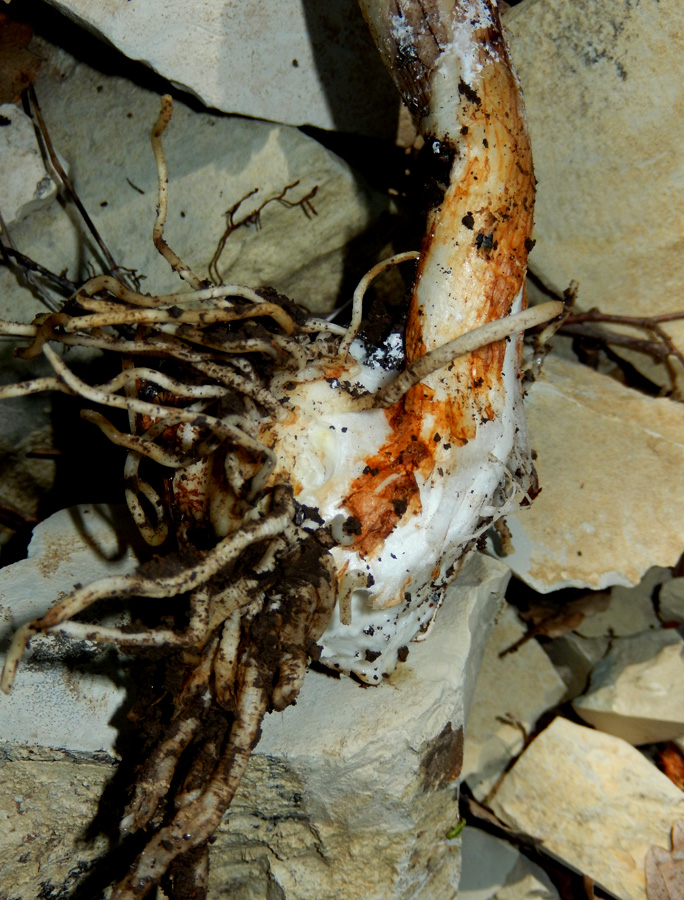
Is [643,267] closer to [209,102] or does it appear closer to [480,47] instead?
[480,47]

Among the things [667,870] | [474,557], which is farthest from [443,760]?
[667,870]

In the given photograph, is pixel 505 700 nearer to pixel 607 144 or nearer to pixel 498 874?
pixel 498 874

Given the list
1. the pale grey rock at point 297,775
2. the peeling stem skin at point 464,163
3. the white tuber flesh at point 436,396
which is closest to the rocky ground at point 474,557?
the pale grey rock at point 297,775

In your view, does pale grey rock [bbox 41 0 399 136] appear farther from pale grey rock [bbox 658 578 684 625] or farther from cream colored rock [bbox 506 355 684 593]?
pale grey rock [bbox 658 578 684 625]

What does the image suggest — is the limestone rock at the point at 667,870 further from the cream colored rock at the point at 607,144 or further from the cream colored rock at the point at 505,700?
the cream colored rock at the point at 607,144

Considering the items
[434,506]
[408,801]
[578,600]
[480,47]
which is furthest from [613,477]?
[480,47]

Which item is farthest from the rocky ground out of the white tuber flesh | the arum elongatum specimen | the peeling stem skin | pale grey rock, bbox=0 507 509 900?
the peeling stem skin
